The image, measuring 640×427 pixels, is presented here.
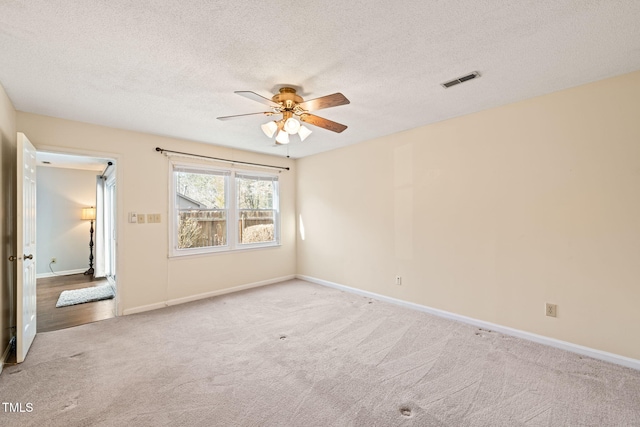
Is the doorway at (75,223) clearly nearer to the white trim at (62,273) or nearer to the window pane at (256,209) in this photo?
the white trim at (62,273)

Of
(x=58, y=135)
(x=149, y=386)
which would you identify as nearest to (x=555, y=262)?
(x=149, y=386)

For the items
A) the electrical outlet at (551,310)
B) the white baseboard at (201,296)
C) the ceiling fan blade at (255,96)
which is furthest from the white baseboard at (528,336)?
the ceiling fan blade at (255,96)

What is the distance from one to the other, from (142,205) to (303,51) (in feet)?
10.6

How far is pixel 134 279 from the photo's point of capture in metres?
3.81

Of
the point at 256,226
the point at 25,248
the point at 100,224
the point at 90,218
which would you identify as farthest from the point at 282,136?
the point at 90,218

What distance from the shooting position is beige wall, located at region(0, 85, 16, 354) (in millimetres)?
2529

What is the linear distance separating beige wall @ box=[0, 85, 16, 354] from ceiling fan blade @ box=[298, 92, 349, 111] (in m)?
2.70

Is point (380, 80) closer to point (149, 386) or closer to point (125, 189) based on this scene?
point (149, 386)

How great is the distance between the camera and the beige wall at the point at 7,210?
253 centimetres

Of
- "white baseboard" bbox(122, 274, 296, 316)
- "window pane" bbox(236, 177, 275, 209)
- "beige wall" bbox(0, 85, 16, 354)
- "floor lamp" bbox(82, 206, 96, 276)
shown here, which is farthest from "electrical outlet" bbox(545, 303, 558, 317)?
"floor lamp" bbox(82, 206, 96, 276)

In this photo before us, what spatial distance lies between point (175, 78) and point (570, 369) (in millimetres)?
4191

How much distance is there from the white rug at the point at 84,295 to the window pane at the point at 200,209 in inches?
66.2

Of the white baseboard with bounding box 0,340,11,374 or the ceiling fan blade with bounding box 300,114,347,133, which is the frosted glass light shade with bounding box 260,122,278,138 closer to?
the ceiling fan blade with bounding box 300,114,347,133

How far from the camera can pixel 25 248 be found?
262 centimetres
